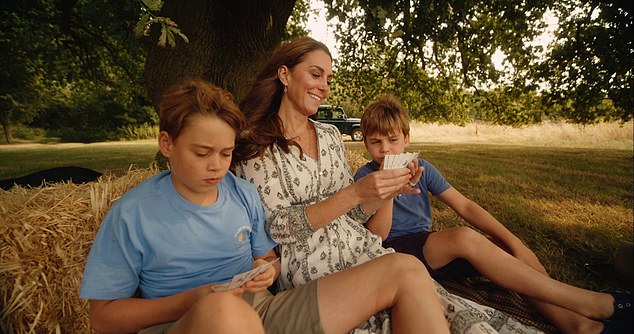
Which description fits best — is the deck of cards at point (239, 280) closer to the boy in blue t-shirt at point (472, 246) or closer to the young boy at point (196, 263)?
the young boy at point (196, 263)

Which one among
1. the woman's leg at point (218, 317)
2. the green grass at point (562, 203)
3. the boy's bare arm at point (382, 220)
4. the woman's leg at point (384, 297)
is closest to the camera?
the woman's leg at point (218, 317)

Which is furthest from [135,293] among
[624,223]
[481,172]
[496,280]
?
[481,172]

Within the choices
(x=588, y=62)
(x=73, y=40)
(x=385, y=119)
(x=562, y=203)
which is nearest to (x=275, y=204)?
(x=385, y=119)

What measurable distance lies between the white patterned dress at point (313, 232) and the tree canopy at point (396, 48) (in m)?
2.28

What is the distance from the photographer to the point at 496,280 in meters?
2.27

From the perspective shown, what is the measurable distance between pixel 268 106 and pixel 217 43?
2112mm

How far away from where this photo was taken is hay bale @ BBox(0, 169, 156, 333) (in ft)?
6.63

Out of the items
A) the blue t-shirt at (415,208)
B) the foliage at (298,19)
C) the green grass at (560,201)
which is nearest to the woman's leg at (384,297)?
the blue t-shirt at (415,208)

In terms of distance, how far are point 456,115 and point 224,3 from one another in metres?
5.83

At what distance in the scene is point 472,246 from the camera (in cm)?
234

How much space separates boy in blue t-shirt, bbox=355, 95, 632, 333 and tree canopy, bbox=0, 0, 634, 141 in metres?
1.61

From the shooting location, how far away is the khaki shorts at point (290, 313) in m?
1.58

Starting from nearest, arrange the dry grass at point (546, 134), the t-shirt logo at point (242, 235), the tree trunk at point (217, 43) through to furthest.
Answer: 1. the t-shirt logo at point (242, 235)
2. the tree trunk at point (217, 43)
3. the dry grass at point (546, 134)

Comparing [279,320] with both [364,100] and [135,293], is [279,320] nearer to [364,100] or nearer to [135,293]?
[135,293]
